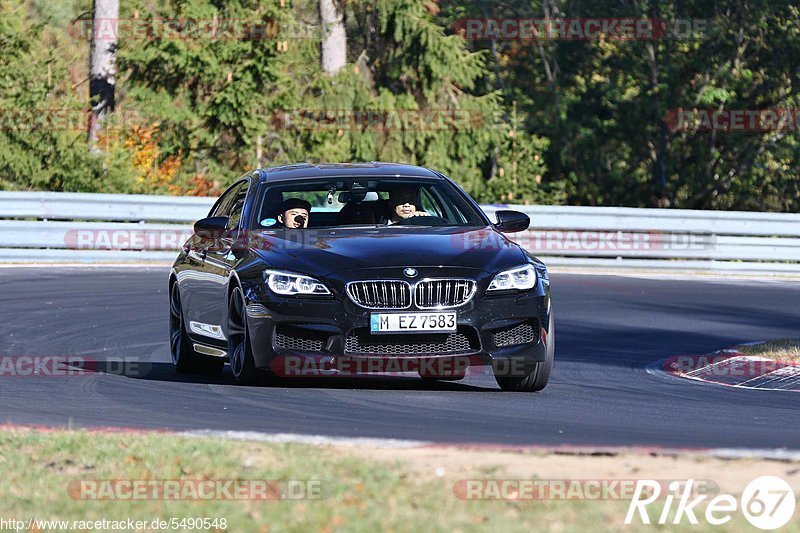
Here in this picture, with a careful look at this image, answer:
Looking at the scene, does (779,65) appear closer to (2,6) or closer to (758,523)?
(2,6)

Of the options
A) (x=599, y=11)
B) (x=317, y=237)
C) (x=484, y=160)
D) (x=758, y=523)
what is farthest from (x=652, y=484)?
(x=599, y=11)

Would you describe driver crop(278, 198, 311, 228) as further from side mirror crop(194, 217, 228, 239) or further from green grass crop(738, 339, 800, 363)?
green grass crop(738, 339, 800, 363)

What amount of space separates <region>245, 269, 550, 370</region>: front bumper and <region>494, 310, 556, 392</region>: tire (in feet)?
0.97

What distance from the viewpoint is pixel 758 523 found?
570 cm

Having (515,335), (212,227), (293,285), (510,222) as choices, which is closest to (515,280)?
(515,335)

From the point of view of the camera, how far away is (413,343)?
990 cm

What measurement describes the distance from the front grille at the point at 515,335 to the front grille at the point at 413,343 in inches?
6.6

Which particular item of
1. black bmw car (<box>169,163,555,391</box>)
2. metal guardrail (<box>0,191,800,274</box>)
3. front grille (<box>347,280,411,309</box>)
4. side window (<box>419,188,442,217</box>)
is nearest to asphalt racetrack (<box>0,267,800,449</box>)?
black bmw car (<box>169,163,555,391</box>)

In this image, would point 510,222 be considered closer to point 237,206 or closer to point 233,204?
point 237,206

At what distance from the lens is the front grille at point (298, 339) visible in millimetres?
9914

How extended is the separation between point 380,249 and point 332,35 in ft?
83.9

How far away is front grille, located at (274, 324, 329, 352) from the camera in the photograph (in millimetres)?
9914

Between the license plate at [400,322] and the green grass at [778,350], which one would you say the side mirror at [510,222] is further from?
the green grass at [778,350]

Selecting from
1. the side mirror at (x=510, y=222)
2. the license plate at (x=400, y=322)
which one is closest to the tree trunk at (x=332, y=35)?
the side mirror at (x=510, y=222)
